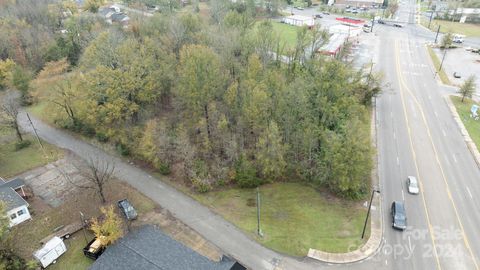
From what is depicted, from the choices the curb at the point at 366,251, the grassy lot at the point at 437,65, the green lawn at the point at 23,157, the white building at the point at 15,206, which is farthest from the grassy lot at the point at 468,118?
the green lawn at the point at 23,157

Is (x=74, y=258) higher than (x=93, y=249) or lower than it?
lower

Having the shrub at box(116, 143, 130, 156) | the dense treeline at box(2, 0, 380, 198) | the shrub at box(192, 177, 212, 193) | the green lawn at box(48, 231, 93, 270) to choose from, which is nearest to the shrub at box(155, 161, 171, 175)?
the dense treeline at box(2, 0, 380, 198)

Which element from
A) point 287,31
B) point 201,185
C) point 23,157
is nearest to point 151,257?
point 201,185

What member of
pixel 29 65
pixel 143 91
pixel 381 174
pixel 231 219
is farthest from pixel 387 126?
pixel 29 65

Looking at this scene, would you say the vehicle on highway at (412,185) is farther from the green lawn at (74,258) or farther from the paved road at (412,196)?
the green lawn at (74,258)

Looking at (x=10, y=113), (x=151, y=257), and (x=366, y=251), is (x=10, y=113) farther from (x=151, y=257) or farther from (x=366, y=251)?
(x=366, y=251)

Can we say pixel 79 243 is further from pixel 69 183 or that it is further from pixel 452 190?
pixel 452 190
